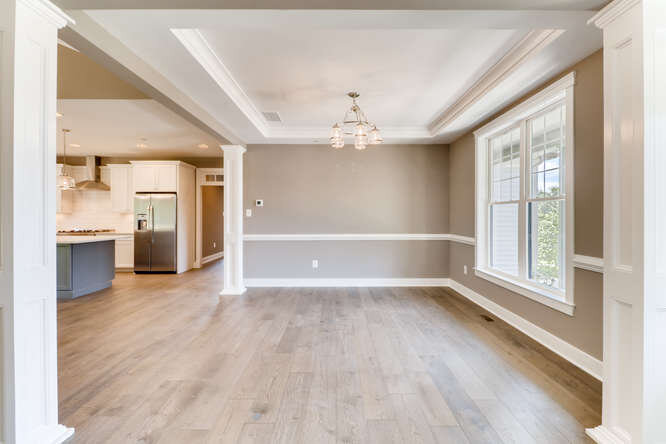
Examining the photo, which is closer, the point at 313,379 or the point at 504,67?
the point at 313,379

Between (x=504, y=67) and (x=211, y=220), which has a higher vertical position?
(x=504, y=67)

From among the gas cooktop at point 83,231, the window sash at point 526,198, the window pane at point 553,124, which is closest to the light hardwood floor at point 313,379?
the window sash at point 526,198

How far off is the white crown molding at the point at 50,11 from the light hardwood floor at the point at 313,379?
7.57ft

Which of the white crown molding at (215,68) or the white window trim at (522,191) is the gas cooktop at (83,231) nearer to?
the white crown molding at (215,68)

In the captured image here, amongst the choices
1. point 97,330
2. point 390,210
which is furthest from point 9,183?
point 390,210

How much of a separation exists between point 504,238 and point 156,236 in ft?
21.8

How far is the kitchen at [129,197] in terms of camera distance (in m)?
5.14

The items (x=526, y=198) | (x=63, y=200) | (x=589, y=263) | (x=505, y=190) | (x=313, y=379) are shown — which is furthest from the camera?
(x=63, y=200)

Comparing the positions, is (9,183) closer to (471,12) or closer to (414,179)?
(471,12)

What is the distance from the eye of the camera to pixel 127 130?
5426mm

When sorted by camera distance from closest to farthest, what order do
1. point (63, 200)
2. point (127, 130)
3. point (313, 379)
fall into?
point (313, 379) < point (127, 130) < point (63, 200)

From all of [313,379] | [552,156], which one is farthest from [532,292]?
[313,379]

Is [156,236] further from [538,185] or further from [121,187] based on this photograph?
[538,185]

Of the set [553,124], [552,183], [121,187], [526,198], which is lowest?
[526,198]
